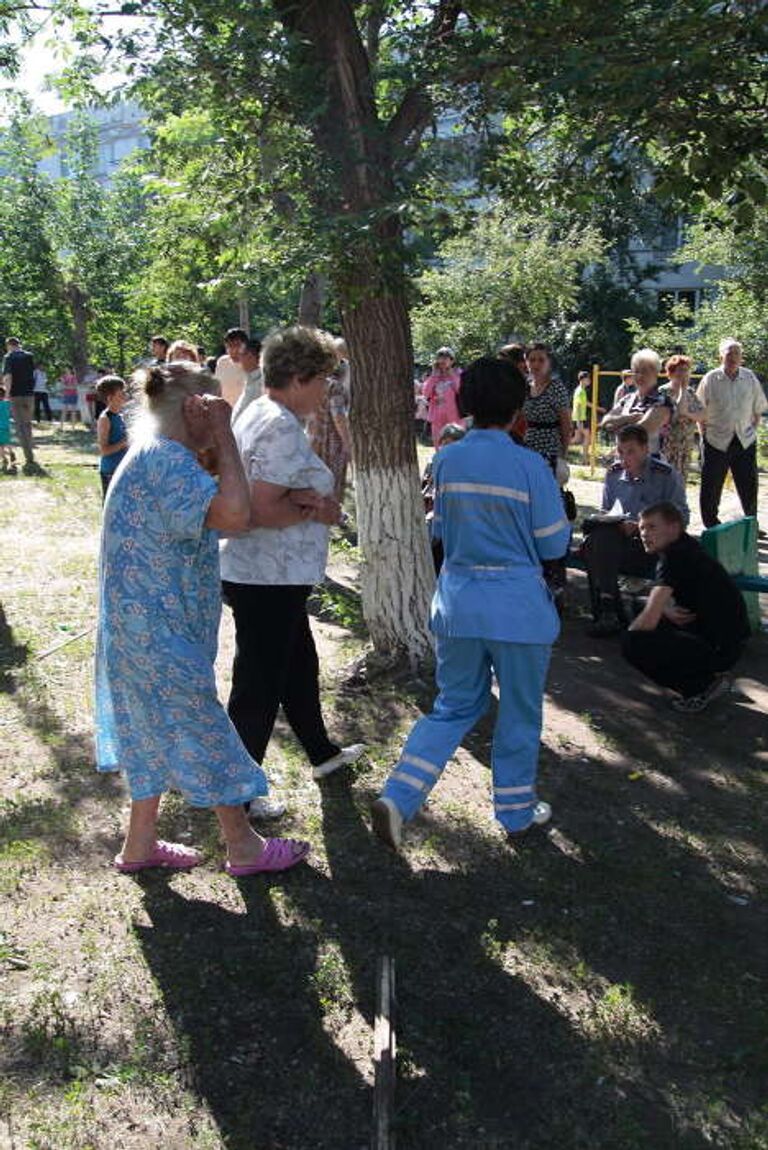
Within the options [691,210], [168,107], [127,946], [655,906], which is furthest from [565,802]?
[168,107]

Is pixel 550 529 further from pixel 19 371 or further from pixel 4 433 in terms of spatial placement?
pixel 19 371

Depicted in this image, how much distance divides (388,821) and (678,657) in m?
2.26

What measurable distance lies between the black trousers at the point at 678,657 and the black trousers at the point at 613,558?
1.21m

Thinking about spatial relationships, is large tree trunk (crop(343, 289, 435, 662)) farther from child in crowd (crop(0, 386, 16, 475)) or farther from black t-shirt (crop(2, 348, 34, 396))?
black t-shirt (crop(2, 348, 34, 396))

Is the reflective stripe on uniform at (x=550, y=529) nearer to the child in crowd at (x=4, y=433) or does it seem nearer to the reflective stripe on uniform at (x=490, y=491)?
the reflective stripe on uniform at (x=490, y=491)

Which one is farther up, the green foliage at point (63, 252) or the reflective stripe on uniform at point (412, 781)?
the green foliage at point (63, 252)

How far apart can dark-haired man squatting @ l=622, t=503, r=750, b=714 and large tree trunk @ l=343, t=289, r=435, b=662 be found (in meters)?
1.18

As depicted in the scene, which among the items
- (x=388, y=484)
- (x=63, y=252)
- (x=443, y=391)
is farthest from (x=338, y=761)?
(x=63, y=252)

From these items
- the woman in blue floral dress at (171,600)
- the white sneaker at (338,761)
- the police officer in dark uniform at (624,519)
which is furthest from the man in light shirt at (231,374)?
the woman in blue floral dress at (171,600)

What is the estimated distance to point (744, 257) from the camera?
64.1 feet

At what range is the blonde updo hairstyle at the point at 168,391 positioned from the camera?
10.2 feet

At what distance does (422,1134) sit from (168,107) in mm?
4599

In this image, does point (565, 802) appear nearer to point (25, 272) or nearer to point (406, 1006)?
point (406, 1006)

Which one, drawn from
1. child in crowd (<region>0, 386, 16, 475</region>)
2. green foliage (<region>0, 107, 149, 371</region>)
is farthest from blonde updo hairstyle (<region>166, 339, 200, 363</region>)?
green foliage (<region>0, 107, 149, 371</region>)
